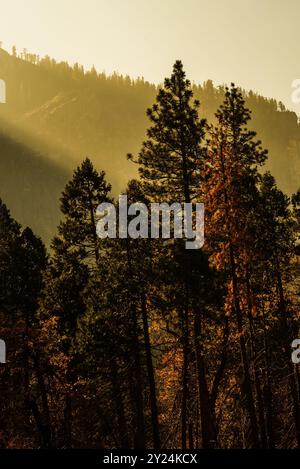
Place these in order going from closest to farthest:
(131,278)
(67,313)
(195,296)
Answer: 1. (195,296)
2. (131,278)
3. (67,313)

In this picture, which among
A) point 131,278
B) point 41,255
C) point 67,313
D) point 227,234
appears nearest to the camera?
point 227,234

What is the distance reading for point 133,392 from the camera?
2911 centimetres

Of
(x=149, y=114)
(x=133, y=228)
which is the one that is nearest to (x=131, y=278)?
(x=133, y=228)

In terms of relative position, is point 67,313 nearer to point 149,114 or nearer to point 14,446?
point 14,446

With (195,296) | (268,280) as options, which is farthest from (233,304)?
(268,280)

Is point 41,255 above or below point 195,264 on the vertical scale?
above

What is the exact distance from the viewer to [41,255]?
115 feet

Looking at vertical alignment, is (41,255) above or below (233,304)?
above

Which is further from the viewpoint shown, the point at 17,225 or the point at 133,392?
the point at 17,225

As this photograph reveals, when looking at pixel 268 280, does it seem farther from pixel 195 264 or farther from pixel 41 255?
pixel 41 255

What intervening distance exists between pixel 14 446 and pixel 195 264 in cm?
1104
